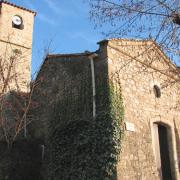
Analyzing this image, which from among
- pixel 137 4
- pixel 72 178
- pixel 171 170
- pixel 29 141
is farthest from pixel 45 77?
pixel 137 4

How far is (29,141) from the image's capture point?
1341cm

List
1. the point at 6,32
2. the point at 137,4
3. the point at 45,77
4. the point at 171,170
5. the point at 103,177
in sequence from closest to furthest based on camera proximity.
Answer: the point at 137,4 < the point at 103,177 < the point at 171,170 < the point at 45,77 < the point at 6,32

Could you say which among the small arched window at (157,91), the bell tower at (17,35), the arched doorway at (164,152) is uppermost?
the bell tower at (17,35)

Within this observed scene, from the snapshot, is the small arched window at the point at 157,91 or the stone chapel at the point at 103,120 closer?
the stone chapel at the point at 103,120

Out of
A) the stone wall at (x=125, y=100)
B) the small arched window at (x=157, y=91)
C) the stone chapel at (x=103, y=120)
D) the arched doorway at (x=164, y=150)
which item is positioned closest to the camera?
the stone chapel at (x=103, y=120)

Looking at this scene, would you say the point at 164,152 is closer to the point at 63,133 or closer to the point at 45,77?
the point at 63,133

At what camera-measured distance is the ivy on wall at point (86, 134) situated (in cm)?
1066

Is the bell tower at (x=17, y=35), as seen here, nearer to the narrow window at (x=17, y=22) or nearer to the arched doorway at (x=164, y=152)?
the narrow window at (x=17, y=22)

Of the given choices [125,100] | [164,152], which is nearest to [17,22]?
[125,100]

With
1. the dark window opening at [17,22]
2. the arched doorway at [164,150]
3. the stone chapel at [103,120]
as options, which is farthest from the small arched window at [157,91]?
the dark window opening at [17,22]

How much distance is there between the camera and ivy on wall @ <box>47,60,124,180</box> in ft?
35.0

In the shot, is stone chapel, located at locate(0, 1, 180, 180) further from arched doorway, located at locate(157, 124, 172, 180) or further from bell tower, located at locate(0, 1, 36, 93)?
bell tower, located at locate(0, 1, 36, 93)

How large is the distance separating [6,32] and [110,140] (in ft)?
45.0

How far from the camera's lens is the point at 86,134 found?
1114 cm
